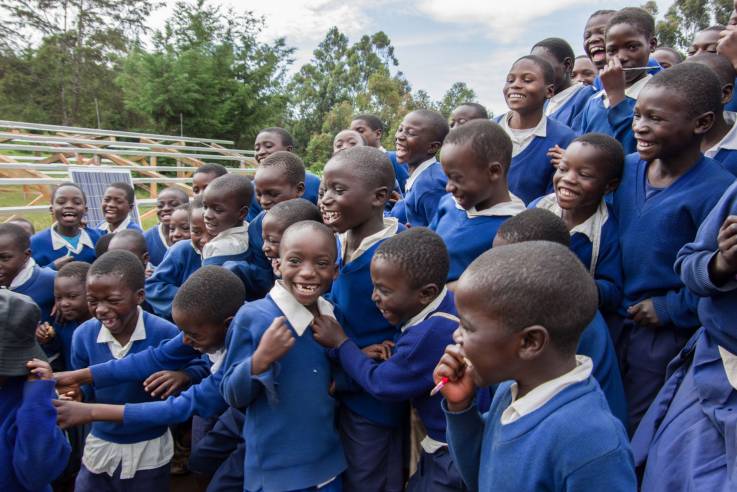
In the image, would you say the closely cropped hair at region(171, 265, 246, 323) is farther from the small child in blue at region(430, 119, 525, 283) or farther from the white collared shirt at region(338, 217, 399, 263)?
the small child in blue at region(430, 119, 525, 283)

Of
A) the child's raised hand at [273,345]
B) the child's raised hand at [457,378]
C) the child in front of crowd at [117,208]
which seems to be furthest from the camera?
the child in front of crowd at [117,208]

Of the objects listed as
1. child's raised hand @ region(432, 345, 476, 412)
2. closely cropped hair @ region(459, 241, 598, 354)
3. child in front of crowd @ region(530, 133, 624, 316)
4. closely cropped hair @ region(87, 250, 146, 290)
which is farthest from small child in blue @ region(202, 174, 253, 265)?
closely cropped hair @ region(459, 241, 598, 354)

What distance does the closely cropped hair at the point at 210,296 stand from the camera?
2.38m

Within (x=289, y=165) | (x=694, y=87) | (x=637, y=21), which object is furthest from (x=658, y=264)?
(x=289, y=165)

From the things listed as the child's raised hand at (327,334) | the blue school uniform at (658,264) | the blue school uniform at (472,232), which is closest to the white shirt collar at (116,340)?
the child's raised hand at (327,334)

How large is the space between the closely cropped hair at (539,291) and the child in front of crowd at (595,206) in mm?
1082

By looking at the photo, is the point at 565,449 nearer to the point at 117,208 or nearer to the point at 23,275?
the point at 23,275

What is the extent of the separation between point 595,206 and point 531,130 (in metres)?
0.93

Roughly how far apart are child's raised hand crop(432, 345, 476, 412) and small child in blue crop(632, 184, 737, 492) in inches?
33.5

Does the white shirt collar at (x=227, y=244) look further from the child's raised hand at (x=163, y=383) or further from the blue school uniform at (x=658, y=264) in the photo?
the blue school uniform at (x=658, y=264)

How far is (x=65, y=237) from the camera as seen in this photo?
14.5ft

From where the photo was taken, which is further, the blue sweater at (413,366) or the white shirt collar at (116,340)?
the white shirt collar at (116,340)

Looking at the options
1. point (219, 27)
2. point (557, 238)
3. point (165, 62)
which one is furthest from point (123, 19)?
point (557, 238)

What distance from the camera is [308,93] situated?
3534cm
